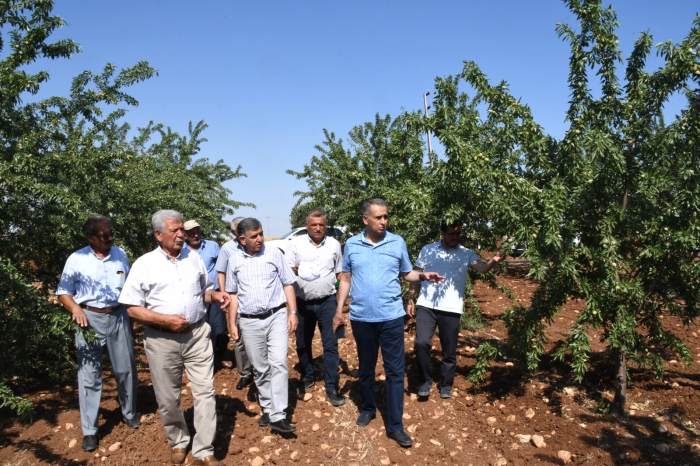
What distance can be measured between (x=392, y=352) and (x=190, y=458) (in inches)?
72.7

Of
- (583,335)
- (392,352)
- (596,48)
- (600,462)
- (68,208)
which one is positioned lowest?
(600,462)

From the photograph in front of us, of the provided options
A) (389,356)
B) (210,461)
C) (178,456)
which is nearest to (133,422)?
(178,456)

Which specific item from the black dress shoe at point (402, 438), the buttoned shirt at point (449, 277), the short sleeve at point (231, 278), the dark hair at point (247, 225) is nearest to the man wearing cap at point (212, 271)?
the short sleeve at point (231, 278)

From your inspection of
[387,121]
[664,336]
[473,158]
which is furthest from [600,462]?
[387,121]

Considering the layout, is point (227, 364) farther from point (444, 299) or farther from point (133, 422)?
point (444, 299)

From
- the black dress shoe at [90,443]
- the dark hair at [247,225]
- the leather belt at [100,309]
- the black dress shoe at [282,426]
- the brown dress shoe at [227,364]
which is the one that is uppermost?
the dark hair at [247,225]

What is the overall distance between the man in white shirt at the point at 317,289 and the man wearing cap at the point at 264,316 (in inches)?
26.9

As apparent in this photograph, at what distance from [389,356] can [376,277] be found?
0.68m

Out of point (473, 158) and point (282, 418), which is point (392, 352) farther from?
point (473, 158)

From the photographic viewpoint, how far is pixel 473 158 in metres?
4.75

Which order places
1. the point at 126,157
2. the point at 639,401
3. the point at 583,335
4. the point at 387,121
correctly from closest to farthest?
the point at 583,335 → the point at 639,401 → the point at 126,157 → the point at 387,121

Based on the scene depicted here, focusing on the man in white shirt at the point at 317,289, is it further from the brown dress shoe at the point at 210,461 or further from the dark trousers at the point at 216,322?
the brown dress shoe at the point at 210,461

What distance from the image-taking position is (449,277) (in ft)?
17.6

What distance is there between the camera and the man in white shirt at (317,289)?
5504 millimetres
